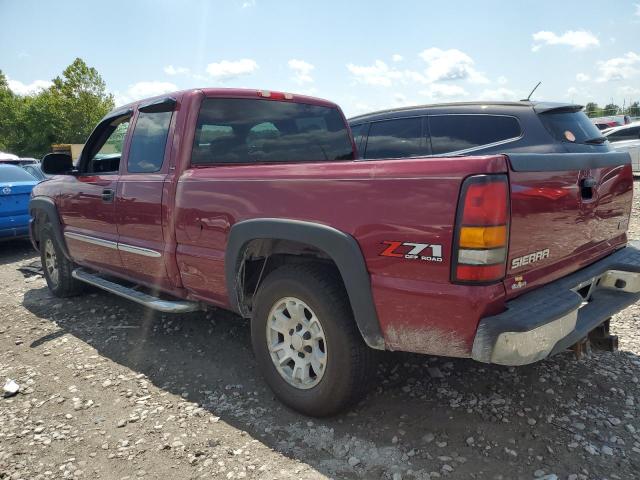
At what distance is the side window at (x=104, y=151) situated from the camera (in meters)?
4.51

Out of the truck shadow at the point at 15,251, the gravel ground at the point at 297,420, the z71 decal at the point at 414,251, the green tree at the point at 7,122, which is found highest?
the green tree at the point at 7,122

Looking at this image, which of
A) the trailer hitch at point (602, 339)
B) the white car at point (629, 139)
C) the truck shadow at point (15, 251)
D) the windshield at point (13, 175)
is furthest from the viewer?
the white car at point (629, 139)

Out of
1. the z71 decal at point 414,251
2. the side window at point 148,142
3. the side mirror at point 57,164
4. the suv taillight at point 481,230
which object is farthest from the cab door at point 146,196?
the suv taillight at point 481,230

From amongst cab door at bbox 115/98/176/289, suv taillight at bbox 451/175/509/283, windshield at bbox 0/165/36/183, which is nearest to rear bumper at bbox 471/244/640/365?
suv taillight at bbox 451/175/509/283

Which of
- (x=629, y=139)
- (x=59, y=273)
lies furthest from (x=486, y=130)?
(x=629, y=139)

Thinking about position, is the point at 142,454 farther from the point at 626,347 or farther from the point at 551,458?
the point at 626,347

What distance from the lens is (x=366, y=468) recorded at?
95.5 inches

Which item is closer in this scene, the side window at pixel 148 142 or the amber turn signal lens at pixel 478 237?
the amber turn signal lens at pixel 478 237

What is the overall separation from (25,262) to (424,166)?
734cm

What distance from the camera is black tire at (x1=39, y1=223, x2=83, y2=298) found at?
5223 millimetres

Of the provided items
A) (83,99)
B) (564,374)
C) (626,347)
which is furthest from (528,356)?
(83,99)

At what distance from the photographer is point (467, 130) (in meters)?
5.10

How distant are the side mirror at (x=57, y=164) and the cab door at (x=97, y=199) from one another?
108 millimetres

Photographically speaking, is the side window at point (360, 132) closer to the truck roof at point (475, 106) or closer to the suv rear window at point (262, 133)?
the truck roof at point (475, 106)
